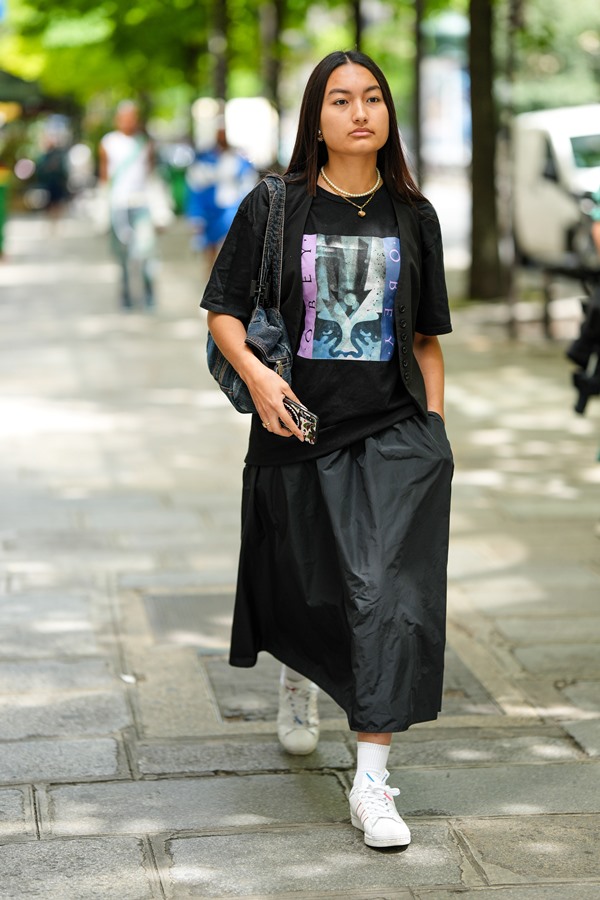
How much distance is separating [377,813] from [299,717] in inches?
25.4

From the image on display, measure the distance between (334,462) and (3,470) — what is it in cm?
466

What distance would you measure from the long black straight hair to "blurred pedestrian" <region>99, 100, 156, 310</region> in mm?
11031

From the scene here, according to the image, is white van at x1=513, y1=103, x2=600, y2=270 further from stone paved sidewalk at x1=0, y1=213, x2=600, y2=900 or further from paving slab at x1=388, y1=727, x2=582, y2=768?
paving slab at x1=388, y1=727, x2=582, y2=768

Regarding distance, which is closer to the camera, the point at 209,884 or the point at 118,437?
the point at 209,884

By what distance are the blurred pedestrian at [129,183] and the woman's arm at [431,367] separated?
11019 millimetres

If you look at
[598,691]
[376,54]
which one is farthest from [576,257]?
[376,54]

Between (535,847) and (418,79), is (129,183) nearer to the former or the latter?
(418,79)

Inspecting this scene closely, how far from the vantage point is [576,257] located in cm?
1270

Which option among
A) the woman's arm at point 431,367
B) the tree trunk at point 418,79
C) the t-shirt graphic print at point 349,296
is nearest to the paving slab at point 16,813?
the t-shirt graphic print at point 349,296

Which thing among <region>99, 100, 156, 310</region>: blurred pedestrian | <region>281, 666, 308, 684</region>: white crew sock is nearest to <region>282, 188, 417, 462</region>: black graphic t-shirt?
<region>281, 666, 308, 684</region>: white crew sock

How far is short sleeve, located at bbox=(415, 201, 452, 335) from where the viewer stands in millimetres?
3900

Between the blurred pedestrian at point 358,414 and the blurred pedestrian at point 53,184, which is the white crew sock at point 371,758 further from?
the blurred pedestrian at point 53,184

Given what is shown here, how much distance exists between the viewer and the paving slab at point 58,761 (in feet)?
13.6

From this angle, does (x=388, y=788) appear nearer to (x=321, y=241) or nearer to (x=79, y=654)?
(x=321, y=241)
